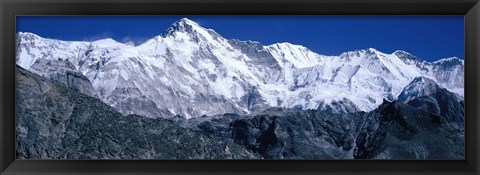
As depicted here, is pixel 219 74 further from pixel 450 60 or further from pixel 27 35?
pixel 450 60

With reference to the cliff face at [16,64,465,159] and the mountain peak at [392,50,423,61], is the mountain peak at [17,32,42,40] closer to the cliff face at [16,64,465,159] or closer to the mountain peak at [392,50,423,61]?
the cliff face at [16,64,465,159]

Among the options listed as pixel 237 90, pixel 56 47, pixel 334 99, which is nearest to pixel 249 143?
pixel 237 90

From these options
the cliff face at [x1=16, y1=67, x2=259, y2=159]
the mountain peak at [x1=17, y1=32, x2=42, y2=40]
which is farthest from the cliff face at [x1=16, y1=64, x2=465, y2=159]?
the mountain peak at [x1=17, y1=32, x2=42, y2=40]

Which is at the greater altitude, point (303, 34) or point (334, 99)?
point (303, 34)

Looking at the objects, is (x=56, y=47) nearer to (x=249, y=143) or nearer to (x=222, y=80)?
(x=222, y=80)
